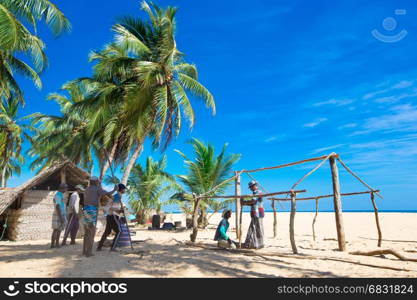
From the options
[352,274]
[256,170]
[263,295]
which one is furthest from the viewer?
[256,170]

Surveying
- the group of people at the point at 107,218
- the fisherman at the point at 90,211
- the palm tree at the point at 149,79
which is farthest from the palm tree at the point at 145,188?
the fisherman at the point at 90,211

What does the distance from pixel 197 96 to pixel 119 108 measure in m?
3.45

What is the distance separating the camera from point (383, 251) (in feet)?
21.8

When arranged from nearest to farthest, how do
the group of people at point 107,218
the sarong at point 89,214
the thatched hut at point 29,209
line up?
1. the sarong at point 89,214
2. the group of people at point 107,218
3. the thatched hut at point 29,209

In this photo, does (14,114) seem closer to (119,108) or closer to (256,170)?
(119,108)

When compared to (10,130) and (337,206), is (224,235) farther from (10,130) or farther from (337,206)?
(10,130)

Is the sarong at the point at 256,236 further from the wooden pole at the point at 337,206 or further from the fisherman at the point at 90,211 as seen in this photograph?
the fisherman at the point at 90,211

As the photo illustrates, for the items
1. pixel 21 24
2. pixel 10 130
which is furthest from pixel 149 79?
pixel 10 130

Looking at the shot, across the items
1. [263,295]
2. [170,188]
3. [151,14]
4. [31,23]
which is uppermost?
[151,14]

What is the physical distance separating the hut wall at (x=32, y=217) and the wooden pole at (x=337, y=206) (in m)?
10.6

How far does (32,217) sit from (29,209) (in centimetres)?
34

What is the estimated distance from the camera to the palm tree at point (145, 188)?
1917 centimetres

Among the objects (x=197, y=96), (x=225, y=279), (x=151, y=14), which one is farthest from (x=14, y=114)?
(x=225, y=279)

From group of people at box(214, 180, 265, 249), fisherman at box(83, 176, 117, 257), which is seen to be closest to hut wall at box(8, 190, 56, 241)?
fisherman at box(83, 176, 117, 257)
